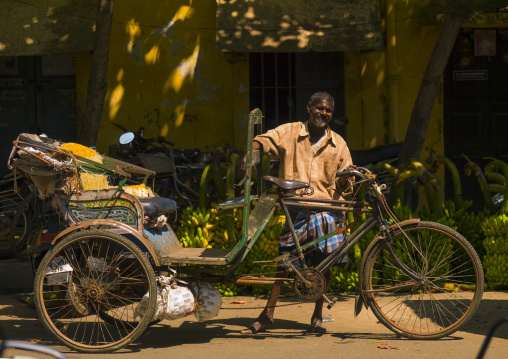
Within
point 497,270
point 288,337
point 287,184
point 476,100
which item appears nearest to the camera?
point 287,184

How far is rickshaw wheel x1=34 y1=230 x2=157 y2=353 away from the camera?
5.28m

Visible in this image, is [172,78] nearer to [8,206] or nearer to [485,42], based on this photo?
[8,206]

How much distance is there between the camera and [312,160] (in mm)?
5898

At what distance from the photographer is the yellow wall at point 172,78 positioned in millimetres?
11125

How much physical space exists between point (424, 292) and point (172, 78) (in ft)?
21.4

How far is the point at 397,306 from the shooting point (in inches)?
251

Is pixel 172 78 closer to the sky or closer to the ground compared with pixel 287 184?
closer to the sky

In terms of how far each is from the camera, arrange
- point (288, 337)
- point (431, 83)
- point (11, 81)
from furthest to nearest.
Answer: point (11, 81)
point (431, 83)
point (288, 337)

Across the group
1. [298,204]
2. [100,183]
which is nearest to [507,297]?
[298,204]

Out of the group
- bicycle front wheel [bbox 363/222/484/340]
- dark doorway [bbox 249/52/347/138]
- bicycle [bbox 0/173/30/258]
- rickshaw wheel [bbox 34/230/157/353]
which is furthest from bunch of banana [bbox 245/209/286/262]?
dark doorway [bbox 249/52/347/138]

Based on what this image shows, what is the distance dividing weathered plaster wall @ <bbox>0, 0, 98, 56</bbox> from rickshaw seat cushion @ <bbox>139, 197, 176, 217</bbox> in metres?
5.27

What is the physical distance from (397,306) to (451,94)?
19.3 feet

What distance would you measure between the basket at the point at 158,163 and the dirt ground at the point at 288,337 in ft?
9.55

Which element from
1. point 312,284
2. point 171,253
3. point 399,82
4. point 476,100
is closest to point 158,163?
point 171,253
